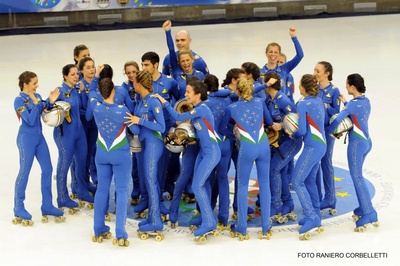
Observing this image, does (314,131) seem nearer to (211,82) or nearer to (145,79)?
(211,82)

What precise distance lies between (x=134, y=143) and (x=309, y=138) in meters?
2.10

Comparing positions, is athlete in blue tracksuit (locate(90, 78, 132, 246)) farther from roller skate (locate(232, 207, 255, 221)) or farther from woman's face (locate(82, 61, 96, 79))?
roller skate (locate(232, 207, 255, 221))

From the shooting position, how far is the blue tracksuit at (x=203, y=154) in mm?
10938

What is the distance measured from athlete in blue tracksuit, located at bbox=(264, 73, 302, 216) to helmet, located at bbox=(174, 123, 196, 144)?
3.60 feet

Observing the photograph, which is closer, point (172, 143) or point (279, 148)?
point (172, 143)

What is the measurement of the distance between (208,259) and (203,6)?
16357 millimetres

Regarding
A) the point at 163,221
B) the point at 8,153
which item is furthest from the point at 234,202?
the point at 8,153

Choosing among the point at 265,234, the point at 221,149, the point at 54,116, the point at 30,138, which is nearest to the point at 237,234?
the point at 265,234

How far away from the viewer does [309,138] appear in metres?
11.1

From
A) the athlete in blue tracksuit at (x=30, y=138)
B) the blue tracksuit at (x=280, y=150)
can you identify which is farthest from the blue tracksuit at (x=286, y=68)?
the athlete in blue tracksuit at (x=30, y=138)

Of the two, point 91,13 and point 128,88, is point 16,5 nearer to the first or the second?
point 91,13

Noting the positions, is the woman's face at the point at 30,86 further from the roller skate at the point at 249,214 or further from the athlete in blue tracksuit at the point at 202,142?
the roller skate at the point at 249,214

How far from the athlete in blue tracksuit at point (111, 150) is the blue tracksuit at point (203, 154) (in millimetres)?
640

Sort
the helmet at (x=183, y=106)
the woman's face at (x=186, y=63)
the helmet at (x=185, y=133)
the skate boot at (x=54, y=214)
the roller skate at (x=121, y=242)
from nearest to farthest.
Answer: the roller skate at (x=121, y=242) → the helmet at (x=185, y=133) → the helmet at (x=183, y=106) → the skate boot at (x=54, y=214) → the woman's face at (x=186, y=63)
